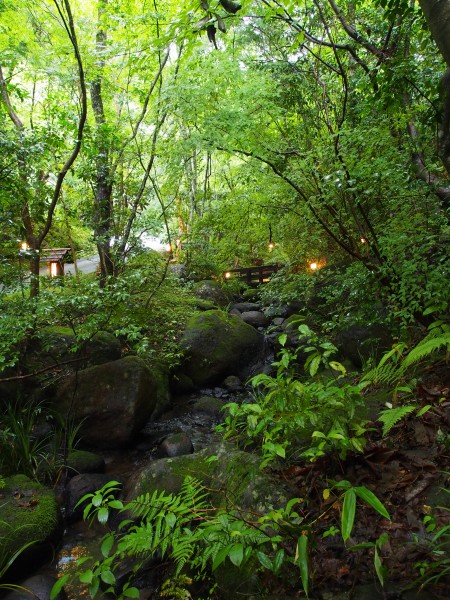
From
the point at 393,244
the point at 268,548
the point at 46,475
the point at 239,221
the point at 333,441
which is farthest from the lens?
the point at 239,221

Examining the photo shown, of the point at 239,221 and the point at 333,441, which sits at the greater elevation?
the point at 239,221

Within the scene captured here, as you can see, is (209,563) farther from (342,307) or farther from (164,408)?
(164,408)

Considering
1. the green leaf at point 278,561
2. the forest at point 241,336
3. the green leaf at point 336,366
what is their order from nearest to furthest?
the green leaf at point 278,561 → the forest at point 241,336 → the green leaf at point 336,366

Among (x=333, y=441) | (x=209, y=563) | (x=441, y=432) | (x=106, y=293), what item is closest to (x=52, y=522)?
(x=209, y=563)

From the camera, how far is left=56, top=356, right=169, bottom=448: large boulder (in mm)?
6027

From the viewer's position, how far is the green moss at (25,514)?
358 cm

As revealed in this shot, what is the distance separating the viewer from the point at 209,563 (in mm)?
2605

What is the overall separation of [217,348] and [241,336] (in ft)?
3.41

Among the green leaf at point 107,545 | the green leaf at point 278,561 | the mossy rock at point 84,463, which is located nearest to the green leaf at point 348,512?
the green leaf at point 278,561

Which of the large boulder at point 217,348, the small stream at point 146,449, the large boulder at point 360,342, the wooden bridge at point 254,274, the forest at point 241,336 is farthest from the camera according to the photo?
the wooden bridge at point 254,274

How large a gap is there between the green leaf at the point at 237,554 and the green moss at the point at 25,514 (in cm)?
316

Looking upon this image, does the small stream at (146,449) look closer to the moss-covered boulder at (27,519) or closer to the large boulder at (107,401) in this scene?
the moss-covered boulder at (27,519)

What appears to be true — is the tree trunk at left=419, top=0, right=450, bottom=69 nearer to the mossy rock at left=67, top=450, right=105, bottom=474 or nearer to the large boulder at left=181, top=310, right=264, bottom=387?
the mossy rock at left=67, top=450, right=105, bottom=474

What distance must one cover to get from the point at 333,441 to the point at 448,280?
2.08m
